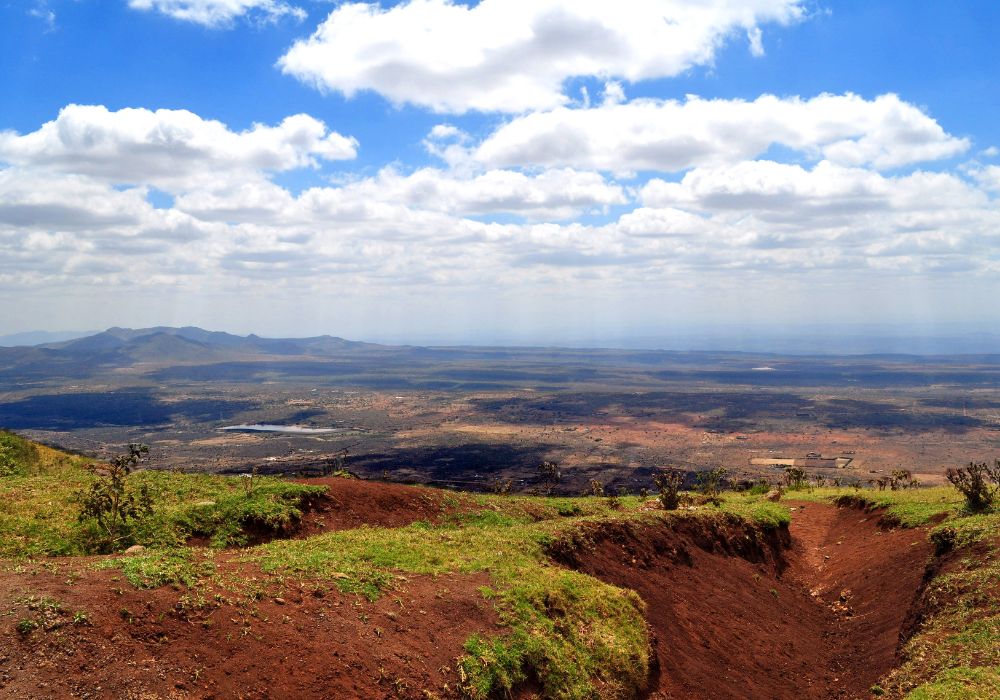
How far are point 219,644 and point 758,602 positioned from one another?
17.1 metres

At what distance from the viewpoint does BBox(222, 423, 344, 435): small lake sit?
14688 cm

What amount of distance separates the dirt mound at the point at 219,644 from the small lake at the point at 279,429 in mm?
137051

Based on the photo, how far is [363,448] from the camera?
404 ft

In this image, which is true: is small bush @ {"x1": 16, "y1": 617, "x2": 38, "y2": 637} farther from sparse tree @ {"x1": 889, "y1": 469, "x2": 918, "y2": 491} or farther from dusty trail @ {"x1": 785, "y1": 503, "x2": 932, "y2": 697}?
sparse tree @ {"x1": 889, "y1": 469, "x2": 918, "y2": 491}

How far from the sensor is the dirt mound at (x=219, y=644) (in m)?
9.38

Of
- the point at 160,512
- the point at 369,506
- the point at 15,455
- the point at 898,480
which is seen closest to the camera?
the point at 160,512

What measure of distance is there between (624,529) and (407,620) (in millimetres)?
10196

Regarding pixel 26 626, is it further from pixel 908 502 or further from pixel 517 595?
pixel 908 502

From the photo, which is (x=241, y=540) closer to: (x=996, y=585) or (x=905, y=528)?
(x=996, y=585)

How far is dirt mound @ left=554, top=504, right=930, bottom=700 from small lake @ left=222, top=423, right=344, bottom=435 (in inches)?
5137

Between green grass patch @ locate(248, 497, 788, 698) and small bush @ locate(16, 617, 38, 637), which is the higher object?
small bush @ locate(16, 617, 38, 637)

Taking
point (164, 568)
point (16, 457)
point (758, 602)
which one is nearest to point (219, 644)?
point (164, 568)

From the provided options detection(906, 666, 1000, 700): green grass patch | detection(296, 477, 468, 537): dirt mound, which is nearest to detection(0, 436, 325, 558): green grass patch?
detection(296, 477, 468, 537): dirt mound

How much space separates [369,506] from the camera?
21.7 m
